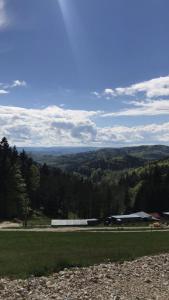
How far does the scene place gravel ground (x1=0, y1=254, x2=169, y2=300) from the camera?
761 inches

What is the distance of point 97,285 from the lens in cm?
2141

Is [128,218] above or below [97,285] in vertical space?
below

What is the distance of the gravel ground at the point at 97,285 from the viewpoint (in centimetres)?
1933

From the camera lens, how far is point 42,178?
150 meters

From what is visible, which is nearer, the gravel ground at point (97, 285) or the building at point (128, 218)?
the gravel ground at point (97, 285)

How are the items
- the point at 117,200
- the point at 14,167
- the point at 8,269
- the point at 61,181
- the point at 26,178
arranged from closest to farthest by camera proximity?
the point at 8,269 < the point at 14,167 < the point at 26,178 < the point at 61,181 < the point at 117,200

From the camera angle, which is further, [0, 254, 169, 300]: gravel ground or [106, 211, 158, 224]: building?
[106, 211, 158, 224]: building

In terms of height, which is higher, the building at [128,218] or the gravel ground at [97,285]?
the gravel ground at [97,285]

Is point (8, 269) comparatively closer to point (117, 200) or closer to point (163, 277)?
point (163, 277)

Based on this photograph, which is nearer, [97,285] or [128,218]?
[97,285]

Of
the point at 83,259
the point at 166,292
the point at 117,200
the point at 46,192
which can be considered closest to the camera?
the point at 166,292

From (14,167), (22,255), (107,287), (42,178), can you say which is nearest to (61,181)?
(42,178)

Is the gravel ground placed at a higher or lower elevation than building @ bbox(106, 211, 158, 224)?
higher

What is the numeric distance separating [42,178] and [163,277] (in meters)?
127
